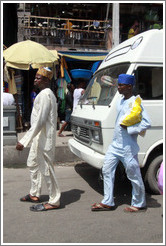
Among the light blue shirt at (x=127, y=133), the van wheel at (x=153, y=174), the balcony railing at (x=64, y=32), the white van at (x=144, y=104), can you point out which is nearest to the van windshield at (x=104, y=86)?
the white van at (x=144, y=104)

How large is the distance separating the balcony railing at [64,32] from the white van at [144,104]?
807 centimetres

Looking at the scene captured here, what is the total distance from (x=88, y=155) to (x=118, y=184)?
1065 millimetres

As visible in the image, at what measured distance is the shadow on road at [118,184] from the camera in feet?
14.4

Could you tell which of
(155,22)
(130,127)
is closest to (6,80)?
(130,127)

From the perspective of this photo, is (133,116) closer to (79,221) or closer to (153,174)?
(153,174)

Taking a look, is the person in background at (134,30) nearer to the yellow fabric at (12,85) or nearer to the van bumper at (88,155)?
the yellow fabric at (12,85)

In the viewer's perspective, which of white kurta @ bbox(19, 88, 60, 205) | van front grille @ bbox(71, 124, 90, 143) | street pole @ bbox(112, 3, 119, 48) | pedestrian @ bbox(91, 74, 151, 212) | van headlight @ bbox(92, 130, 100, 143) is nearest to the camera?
pedestrian @ bbox(91, 74, 151, 212)

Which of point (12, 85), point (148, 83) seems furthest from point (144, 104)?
point (12, 85)

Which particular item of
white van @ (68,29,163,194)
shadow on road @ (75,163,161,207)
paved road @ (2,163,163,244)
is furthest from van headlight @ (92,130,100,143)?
paved road @ (2,163,163,244)

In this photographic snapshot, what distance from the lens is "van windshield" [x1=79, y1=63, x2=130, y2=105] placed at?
4.74m

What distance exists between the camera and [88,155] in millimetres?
4574

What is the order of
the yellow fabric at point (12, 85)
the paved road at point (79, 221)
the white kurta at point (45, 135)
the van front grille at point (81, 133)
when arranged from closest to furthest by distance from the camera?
1. the paved road at point (79, 221)
2. the white kurta at point (45, 135)
3. the van front grille at point (81, 133)
4. the yellow fabric at point (12, 85)

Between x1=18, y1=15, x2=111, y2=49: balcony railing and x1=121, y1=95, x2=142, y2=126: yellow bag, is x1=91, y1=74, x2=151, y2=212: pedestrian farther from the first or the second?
x1=18, y1=15, x2=111, y2=49: balcony railing

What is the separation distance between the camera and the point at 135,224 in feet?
11.6
